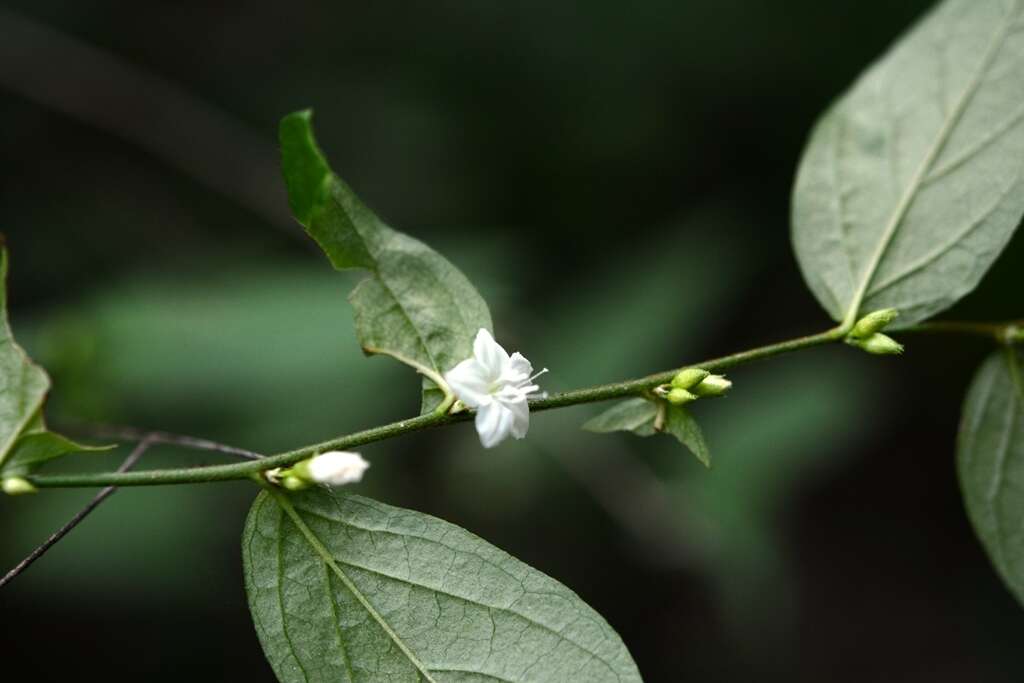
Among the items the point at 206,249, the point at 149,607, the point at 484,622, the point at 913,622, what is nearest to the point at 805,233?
the point at 484,622

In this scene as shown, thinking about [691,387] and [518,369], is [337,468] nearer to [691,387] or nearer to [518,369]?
[518,369]

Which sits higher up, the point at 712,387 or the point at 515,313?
the point at 515,313

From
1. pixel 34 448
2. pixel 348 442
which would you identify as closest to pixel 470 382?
pixel 348 442

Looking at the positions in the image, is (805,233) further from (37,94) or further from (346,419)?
(37,94)

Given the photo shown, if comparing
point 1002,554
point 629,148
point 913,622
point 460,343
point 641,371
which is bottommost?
point 913,622

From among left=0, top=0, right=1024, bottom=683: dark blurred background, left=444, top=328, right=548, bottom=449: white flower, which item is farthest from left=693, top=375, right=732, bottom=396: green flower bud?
left=0, top=0, right=1024, bottom=683: dark blurred background

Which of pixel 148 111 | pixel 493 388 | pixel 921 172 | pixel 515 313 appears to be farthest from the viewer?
pixel 148 111

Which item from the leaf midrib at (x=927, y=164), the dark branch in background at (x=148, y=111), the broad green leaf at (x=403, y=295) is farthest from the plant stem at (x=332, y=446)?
the dark branch in background at (x=148, y=111)
